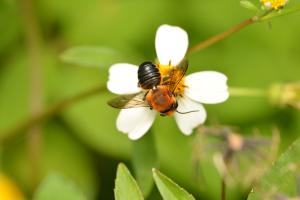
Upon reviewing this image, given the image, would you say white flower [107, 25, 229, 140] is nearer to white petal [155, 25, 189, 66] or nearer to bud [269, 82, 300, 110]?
white petal [155, 25, 189, 66]

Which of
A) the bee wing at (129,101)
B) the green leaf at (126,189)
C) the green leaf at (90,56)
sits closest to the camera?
the green leaf at (126,189)

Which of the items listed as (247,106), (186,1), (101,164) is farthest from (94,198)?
(186,1)

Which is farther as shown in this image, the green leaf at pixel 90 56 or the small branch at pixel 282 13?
the green leaf at pixel 90 56

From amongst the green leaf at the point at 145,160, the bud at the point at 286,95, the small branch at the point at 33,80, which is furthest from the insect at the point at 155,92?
the small branch at the point at 33,80

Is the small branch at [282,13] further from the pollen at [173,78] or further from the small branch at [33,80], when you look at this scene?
the small branch at [33,80]

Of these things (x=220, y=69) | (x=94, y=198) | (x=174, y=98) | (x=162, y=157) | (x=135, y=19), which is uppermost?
(x=174, y=98)

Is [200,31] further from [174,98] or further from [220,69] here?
[174,98]
